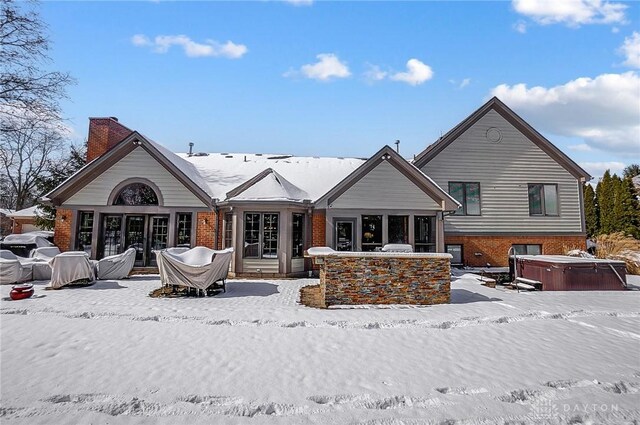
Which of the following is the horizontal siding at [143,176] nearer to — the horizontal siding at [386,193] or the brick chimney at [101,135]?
the brick chimney at [101,135]

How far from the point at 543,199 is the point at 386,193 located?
29.0 ft

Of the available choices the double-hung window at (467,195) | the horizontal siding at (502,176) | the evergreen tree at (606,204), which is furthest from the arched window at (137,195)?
the evergreen tree at (606,204)

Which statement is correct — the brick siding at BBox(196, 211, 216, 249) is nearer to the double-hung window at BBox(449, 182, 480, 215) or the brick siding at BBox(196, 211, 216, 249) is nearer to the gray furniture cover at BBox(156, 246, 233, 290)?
the gray furniture cover at BBox(156, 246, 233, 290)

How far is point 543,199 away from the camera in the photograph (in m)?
16.2

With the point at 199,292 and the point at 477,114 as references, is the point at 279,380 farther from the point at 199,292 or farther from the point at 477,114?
the point at 477,114

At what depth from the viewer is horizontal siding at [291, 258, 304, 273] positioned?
41.5 feet

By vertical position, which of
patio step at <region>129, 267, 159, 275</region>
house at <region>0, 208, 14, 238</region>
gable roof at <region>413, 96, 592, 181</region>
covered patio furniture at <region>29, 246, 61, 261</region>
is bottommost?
patio step at <region>129, 267, 159, 275</region>

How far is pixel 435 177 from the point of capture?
1580 centimetres

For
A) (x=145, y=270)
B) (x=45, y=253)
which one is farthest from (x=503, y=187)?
(x=45, y=253)

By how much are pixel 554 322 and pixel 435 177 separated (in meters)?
9.79

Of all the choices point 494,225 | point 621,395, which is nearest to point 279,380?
point 621,395

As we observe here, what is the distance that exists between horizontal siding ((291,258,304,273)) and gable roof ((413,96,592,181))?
730 centimetres

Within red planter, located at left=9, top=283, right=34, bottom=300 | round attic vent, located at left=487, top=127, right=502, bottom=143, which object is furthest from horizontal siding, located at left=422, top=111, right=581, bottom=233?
red planter, located at left=9, top=283, right=34, bottom=300

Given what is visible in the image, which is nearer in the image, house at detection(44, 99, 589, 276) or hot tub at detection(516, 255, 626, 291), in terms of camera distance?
hot tub at detection(516, 255, 626, 291)
